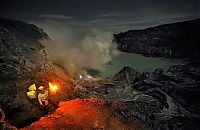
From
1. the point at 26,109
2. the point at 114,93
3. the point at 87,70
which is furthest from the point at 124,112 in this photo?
the point at 87,70

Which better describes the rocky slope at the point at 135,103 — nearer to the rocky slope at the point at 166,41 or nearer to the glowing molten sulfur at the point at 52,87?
the glowing molten sulfur at the point at 52,87

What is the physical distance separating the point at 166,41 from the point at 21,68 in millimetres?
14567

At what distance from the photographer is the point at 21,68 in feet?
53.1

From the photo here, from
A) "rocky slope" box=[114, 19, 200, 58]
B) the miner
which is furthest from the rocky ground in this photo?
"rocky slope" box=[114, 19, 200, 58]

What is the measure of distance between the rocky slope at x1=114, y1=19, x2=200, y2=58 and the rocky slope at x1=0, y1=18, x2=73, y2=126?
749cm

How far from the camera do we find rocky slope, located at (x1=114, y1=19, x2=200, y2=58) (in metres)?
21.9

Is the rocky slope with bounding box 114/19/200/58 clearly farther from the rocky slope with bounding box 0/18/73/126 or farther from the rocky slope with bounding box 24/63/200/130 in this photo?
the rocky slope with bounding box 0/18/73/126

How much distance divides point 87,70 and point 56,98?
689 centimetres

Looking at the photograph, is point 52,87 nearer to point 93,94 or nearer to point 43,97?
point 43,97

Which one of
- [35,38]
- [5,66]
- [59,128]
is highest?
[35,38]

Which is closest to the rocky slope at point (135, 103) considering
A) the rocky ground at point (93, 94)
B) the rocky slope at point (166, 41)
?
the rocky ground at point (93, 94)

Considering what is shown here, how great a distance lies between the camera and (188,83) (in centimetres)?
1922

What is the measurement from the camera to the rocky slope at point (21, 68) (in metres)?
13.9

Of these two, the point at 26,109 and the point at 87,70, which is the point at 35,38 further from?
the point at 26,109
